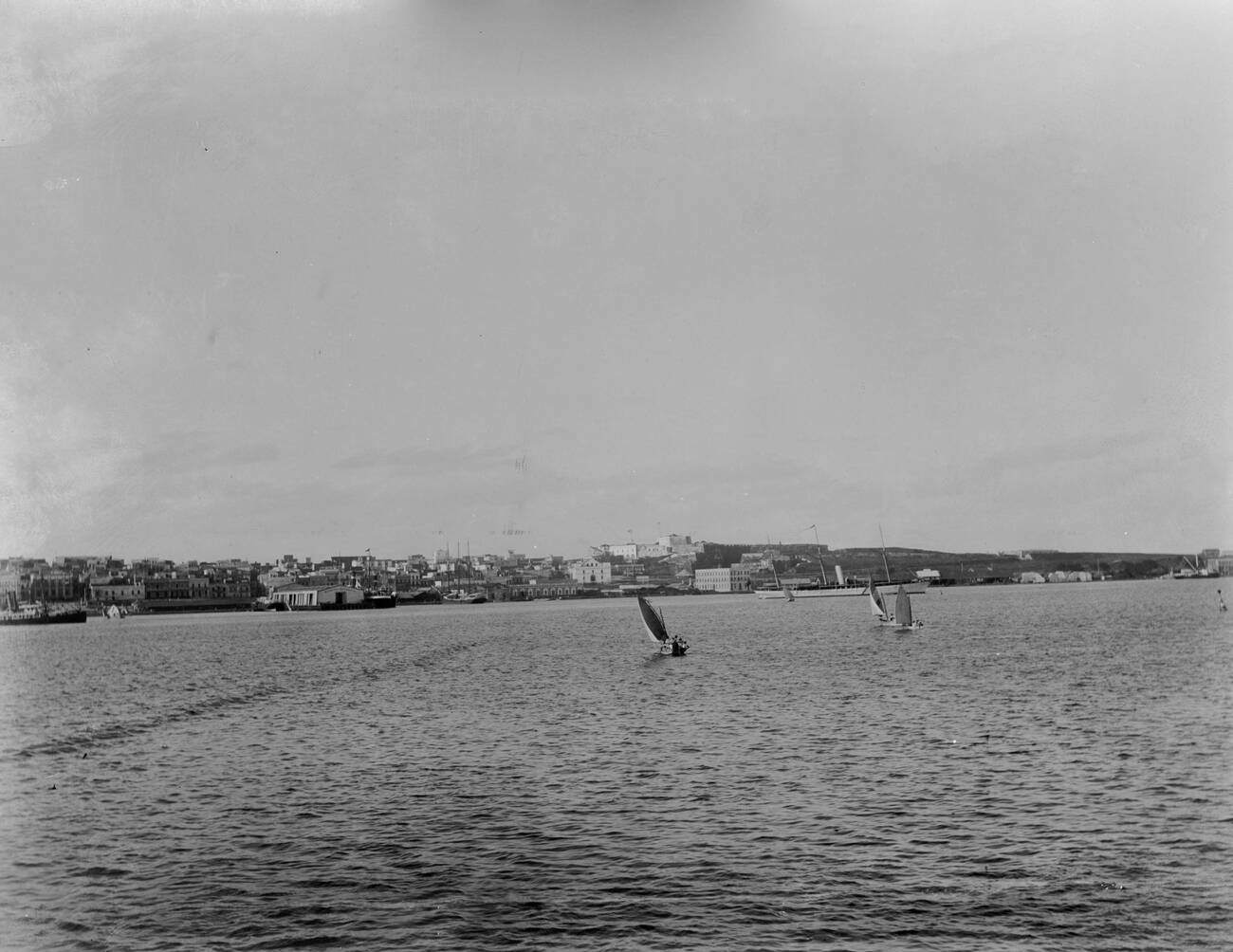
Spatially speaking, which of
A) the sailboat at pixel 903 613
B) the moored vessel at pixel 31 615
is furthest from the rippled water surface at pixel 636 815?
the moored vessel at pixel 31 615

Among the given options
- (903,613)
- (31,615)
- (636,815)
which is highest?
(903,613)

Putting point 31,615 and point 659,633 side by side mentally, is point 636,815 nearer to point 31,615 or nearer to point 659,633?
point 659,633

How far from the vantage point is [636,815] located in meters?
24.4

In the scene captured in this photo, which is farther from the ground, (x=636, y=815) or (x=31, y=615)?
(x=31, y=615)

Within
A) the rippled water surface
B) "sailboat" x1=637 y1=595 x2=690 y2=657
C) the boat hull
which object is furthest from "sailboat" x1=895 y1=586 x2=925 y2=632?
the boat hull

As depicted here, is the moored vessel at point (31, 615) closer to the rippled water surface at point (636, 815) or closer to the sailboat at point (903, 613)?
the rippled water surface at point (636, 815)

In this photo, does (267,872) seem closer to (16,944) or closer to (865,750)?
(16,944)

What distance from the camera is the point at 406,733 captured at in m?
37.9

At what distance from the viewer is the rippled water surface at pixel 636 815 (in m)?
17.6

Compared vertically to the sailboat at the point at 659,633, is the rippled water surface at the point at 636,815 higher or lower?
lower

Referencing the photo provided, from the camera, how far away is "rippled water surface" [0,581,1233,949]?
1759 centimetres

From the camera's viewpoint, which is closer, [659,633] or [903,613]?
[659,633]

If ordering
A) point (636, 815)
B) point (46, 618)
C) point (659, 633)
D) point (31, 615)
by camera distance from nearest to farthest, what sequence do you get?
point (636, 815) < point (659, 633) < point (31, 615) < point (46, 618)

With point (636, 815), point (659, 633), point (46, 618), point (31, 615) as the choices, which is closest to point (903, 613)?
point (659, 633)
